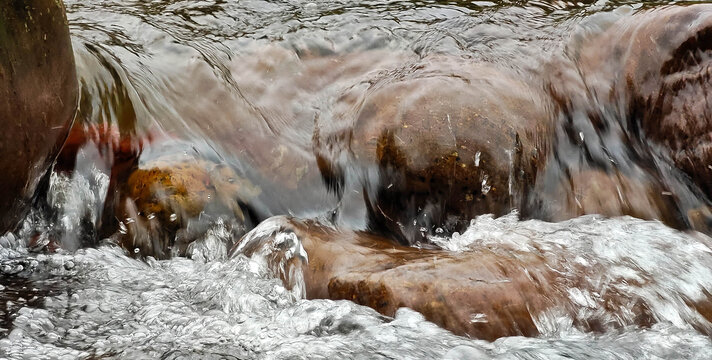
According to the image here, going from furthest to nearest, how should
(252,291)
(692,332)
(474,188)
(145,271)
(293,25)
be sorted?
(293,25) → (474,188) → (145,271) → (252,291) → (692,332)

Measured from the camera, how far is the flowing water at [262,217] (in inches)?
114

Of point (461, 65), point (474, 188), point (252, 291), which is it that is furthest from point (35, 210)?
point (461, 65)

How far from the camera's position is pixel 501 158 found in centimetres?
396

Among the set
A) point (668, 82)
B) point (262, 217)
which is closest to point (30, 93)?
point (262, 217)

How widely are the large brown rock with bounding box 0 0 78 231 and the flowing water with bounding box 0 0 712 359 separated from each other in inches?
13.7

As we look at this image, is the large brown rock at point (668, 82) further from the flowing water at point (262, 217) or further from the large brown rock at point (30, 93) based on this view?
the large brown rock at point (30, 93)

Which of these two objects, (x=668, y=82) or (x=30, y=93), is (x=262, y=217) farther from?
(x=668, y=82)

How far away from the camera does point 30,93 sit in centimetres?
325

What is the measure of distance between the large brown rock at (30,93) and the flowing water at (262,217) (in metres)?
0.35

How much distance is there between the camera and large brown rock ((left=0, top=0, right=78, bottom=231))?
123 inches

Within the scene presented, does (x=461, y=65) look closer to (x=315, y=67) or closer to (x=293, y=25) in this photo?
(x=315, y=67)

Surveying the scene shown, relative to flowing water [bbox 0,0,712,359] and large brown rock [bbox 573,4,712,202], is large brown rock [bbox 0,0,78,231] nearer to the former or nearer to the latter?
flowing water [bbox 0,0,712,359]

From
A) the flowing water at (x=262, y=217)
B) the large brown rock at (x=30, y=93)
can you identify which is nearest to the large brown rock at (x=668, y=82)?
the flowing water at (x=262, y=217)

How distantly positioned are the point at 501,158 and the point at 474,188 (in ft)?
0.76
